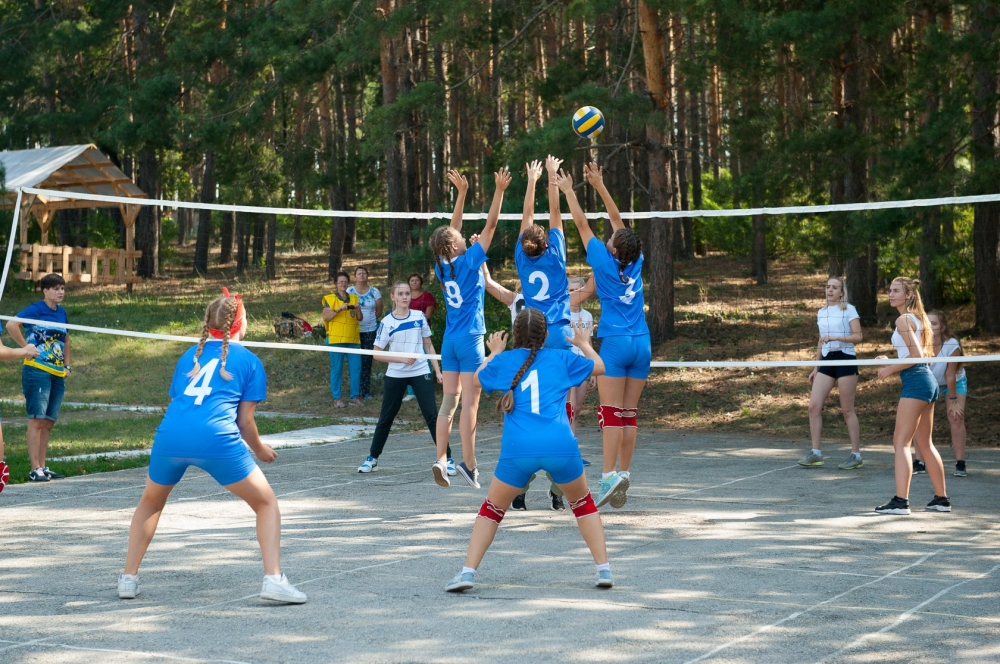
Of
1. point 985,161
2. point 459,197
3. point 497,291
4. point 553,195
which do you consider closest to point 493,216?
point 459,197

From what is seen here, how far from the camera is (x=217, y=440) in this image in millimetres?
5188

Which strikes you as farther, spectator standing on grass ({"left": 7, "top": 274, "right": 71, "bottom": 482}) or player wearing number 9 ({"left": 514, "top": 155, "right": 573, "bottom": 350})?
spectator standing on grass ({"left": 7, "top": 274, "right": 71, "bottom": 482})

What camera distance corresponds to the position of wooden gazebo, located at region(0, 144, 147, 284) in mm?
24047

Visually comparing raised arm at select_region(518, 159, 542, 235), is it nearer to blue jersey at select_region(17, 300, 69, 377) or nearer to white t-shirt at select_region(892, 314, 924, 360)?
white t-shirt at select_region(892, 314, 924, 360)

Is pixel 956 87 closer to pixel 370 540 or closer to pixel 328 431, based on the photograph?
pixel 328 431

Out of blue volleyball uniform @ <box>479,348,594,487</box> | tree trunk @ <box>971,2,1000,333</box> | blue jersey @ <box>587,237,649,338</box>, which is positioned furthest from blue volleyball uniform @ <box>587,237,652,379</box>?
tree trunk @ <box>971,2,1000,333</box>

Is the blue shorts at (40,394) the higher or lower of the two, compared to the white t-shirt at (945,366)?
lower

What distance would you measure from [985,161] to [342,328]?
8437 millimetres

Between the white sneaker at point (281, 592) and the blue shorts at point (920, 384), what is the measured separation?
14.8 feet

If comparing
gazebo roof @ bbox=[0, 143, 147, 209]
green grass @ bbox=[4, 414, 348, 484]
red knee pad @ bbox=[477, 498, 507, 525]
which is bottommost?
green grass @ bbox=[4, 414, 348, 484]

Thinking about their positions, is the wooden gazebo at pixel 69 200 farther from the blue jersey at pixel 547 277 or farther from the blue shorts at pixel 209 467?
the blue shorts at pixel 209 467

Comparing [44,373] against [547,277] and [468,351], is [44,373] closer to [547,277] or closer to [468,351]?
[468,351]

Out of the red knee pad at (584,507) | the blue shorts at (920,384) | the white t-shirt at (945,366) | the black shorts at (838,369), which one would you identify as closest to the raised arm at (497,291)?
the red knee pad at (584,507)

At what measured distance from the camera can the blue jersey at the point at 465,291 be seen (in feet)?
25.1
